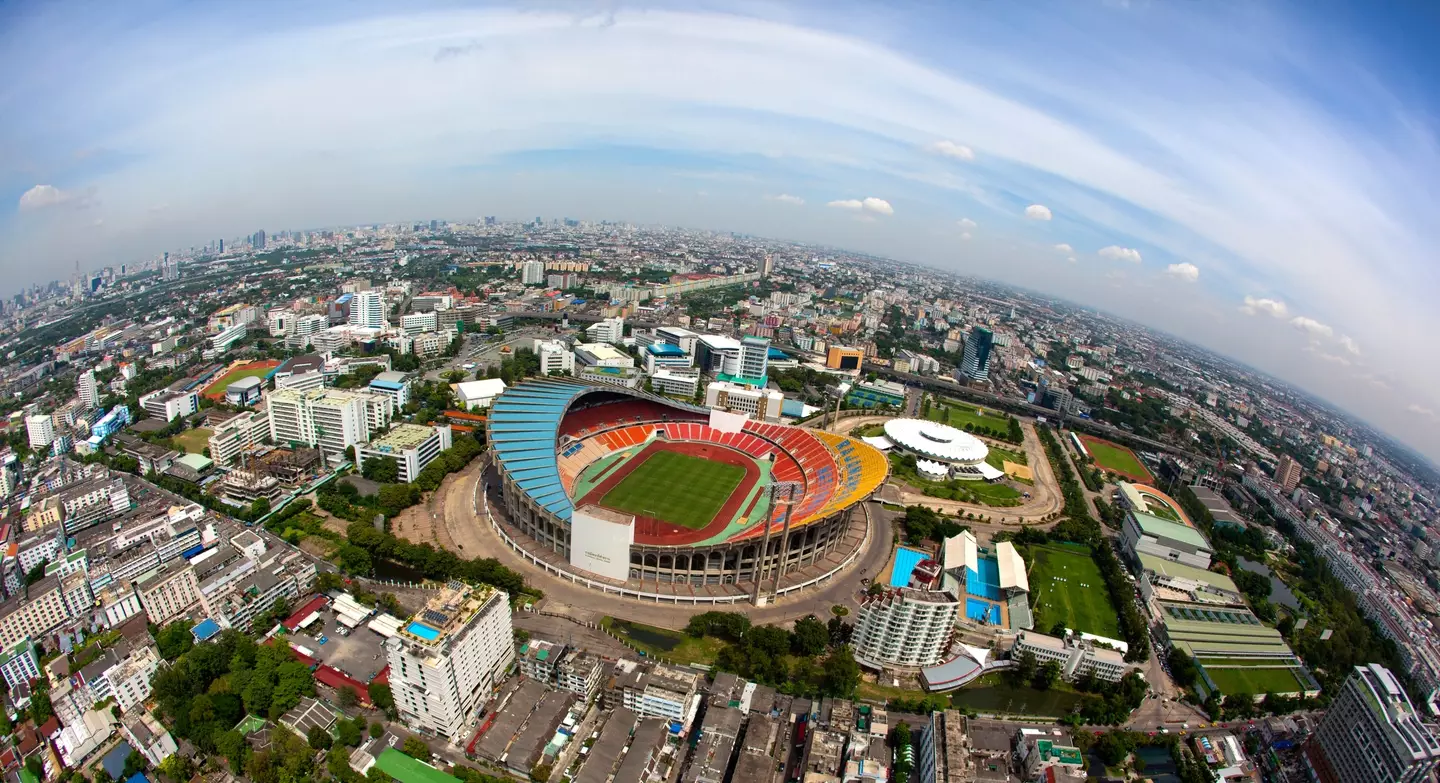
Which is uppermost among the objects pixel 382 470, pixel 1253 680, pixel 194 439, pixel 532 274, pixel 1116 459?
pixel 532 274

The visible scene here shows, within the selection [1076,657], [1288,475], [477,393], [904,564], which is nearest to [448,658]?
[904,564]

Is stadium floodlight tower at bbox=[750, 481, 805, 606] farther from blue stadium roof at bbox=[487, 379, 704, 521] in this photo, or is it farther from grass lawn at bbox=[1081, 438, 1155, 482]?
grass lawn at bbox=[1081, 438, 1155, 482]

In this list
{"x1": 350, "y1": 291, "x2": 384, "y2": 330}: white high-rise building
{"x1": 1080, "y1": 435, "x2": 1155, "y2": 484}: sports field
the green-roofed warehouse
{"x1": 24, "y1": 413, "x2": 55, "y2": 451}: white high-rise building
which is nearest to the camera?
the green-roofed warehouse

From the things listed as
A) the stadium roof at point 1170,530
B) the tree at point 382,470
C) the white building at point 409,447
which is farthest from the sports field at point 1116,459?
the tree at point 382,470

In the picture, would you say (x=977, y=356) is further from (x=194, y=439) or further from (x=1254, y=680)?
(x=194, y=439)

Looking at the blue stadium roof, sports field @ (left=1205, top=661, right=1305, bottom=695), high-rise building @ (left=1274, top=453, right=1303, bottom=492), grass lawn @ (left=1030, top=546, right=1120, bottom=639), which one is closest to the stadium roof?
grass lawn @ (left=1030, top=546, right=1120, bottom=639)

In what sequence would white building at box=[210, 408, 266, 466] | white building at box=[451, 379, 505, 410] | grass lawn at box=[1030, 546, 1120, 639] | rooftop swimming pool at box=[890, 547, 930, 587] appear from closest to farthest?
grass lawn at box=[1030, 546, 1120, 639] → rooftop swimming pool at box=[890, 547, 930, 587] → white building at box=[210, 408, 266, 466] → white building at box=[451, 379, 505, 410]

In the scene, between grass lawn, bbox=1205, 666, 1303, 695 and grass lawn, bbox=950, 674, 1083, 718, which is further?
grass lawn, bbox=1205, 666, 1303, 695

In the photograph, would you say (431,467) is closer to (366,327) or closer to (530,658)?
(530,658)
